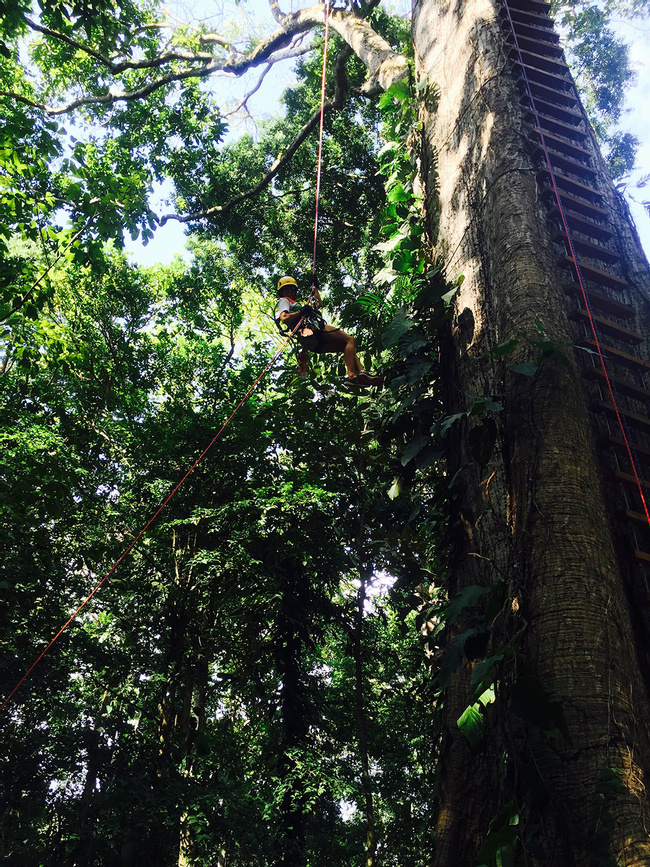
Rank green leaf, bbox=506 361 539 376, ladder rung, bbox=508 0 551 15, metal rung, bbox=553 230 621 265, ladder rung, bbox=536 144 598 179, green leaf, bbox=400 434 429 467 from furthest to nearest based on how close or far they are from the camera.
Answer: ladder rung, bbox=508 0 551 15 → ladder rung, bbox=536 144 598 179 → metal rung, bbox=553 230 621 265 → green leaf, bbox=400 434 429 467 → green leaf, bbox=506 361 539 376

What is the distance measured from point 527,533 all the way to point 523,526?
0.03 meters

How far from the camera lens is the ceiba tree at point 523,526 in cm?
172

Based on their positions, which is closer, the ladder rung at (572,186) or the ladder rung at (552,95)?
the ladder rung at (572,186)

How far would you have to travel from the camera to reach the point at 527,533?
2.18 metres

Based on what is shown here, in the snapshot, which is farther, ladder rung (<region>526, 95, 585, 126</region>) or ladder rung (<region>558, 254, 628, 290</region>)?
ladder rung (<region>526, 95, 585, 126</region>)

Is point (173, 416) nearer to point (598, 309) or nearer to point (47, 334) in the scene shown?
point (47, 334)

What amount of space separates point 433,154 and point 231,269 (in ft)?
32.8

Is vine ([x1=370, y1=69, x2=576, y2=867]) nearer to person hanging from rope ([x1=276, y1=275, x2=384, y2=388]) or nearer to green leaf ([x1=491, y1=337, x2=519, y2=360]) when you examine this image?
green leaf ([x1=491, y1=337, x2=519, y2=360])

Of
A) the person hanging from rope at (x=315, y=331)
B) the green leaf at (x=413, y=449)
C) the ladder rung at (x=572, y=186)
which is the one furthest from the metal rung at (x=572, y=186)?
the person hanging from rope at (x=315, y=331)

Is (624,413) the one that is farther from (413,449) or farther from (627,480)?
(413,449)

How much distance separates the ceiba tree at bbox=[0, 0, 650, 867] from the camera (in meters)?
1.72

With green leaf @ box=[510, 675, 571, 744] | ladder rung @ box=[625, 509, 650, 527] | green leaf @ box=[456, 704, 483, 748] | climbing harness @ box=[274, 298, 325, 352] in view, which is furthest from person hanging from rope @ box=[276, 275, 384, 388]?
green leaf @ box=[510, 675, 571, 744]

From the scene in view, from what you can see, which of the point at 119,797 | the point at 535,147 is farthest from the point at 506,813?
the point at 119,797

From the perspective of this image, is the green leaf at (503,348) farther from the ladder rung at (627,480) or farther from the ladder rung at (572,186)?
the ladder rung at (572,186)
